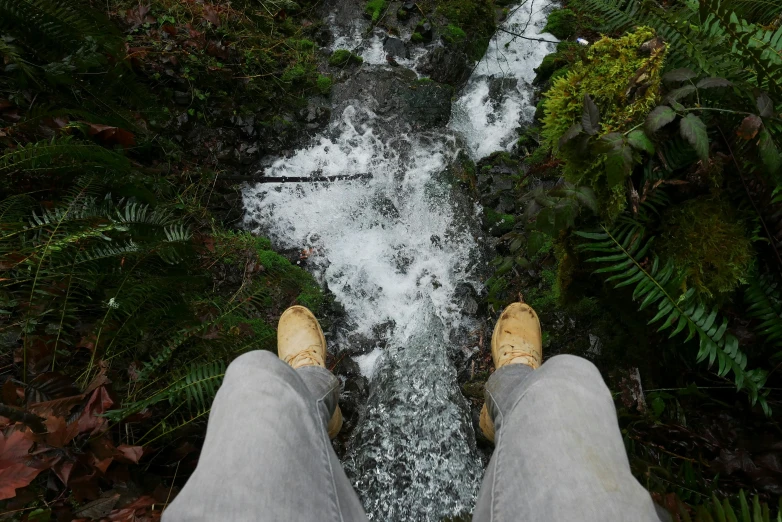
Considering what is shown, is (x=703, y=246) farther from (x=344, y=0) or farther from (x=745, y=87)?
(x=344, y=0)

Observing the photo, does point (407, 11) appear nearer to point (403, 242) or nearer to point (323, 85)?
point (323, 85)

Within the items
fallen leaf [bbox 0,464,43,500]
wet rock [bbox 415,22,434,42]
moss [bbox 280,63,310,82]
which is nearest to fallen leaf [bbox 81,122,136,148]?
moss [bbox 280,63,310,82]

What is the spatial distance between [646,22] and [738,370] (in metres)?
1.78

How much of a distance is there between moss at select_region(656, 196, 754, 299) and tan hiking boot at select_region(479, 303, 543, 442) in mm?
966

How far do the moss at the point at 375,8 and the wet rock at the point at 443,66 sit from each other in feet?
2.71

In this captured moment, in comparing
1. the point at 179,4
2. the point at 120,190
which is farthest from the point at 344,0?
the point at 120,190

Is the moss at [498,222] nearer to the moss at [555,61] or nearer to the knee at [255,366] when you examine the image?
the moss at [555,61]

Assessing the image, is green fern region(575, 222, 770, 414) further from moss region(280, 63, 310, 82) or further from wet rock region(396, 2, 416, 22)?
wet rock region(396, 2, 416, 22)

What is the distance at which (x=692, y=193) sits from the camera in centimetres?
186

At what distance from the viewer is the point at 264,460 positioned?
1325 mm

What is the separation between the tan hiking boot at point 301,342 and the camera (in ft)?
8.15

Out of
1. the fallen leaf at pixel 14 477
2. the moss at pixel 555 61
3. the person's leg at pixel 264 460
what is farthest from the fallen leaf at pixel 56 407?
the moss at pixel 555 61

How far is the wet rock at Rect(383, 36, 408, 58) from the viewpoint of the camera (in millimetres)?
4691

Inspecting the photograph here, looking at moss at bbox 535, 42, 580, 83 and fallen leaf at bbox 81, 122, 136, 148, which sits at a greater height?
moss at bbox 535, 42, 580, 83
